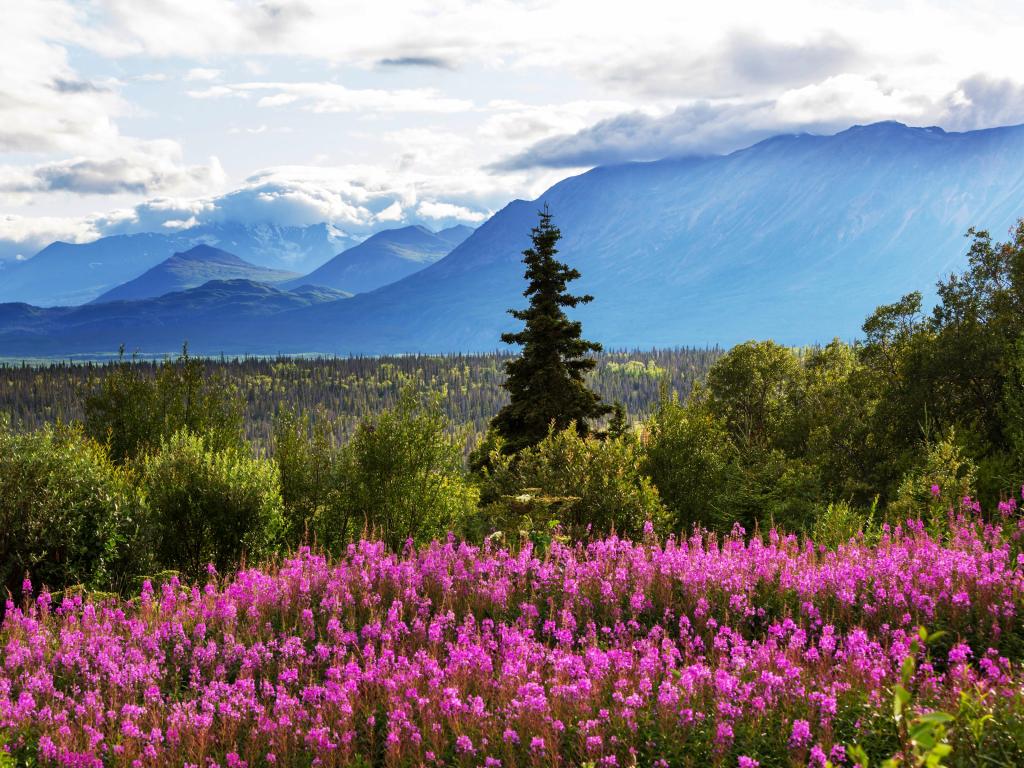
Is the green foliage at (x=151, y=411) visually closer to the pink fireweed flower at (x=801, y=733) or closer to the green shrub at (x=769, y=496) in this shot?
the green shrub at (x=769, y=496)

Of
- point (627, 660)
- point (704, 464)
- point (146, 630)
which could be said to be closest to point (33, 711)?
point (146, 630)

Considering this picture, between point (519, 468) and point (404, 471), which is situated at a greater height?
point (519, 468)

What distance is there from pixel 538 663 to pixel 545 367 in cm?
2683

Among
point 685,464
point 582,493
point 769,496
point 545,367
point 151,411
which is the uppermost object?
point 545,367

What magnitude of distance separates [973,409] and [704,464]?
8.41 meters

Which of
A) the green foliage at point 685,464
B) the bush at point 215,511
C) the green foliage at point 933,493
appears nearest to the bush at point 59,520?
the bush at point 215,511

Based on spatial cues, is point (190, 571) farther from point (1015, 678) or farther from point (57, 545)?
point (1015, 678)

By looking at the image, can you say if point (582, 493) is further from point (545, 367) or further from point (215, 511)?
point (545, 367)

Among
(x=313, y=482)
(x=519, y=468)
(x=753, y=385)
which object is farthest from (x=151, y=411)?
(x=753, y=385)

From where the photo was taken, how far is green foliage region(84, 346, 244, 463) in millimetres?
30156

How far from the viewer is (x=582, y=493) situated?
17578 mm

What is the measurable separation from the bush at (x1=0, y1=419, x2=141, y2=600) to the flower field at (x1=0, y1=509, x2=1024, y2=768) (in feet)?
13.6

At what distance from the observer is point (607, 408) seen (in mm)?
33656

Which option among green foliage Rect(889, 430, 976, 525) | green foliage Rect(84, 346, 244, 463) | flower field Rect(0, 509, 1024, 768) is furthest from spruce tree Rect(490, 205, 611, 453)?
flower field Rect(0, 509, 1024, 768)
